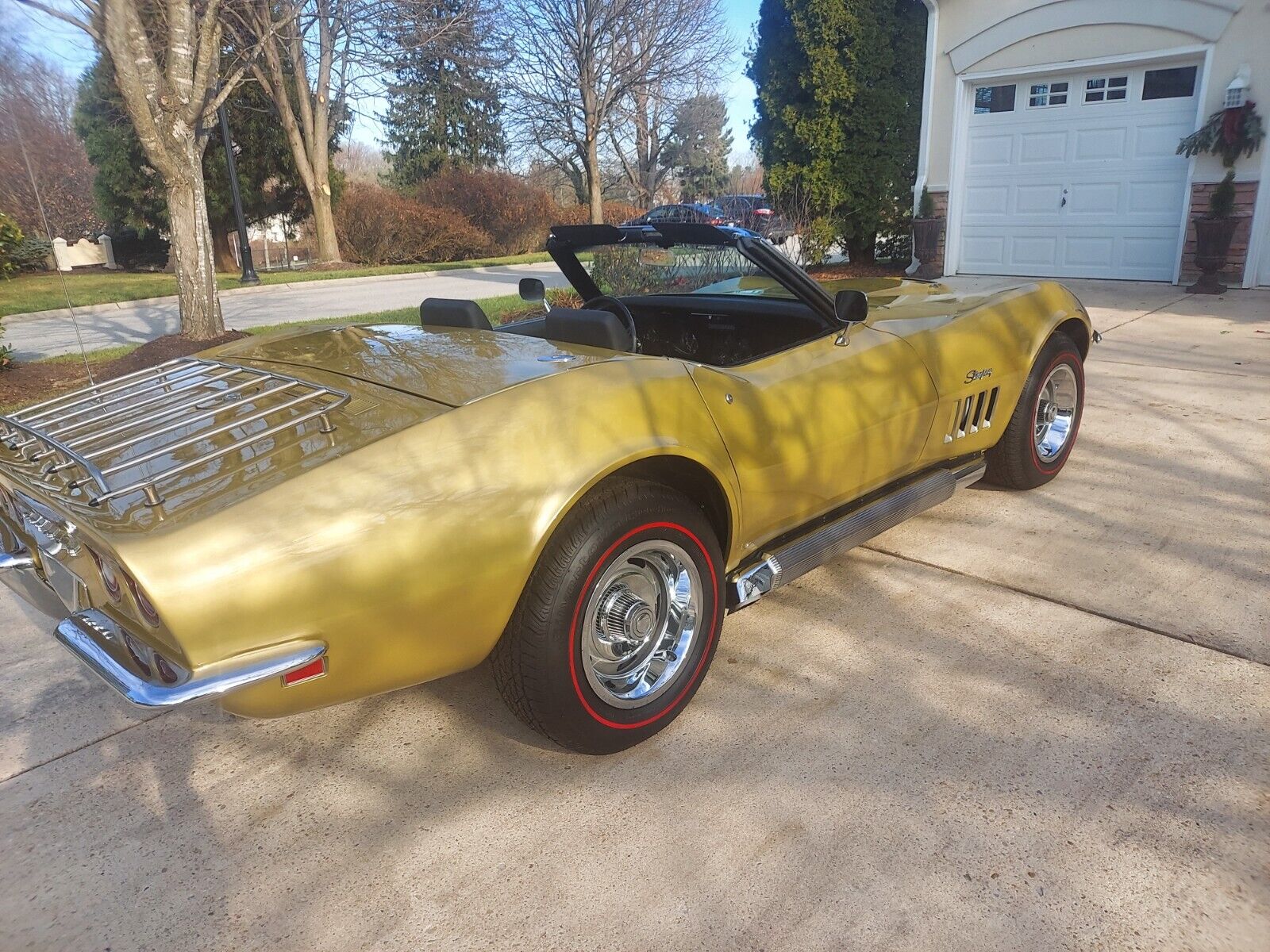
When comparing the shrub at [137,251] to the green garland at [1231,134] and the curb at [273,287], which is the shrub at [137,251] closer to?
the curb at [273,287]

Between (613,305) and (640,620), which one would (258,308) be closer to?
(613,305)

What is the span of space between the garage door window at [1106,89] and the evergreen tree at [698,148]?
79.8ft

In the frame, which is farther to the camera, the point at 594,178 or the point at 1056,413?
the point at 594,178

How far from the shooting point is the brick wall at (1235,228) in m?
9.85

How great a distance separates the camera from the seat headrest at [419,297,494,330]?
3176 millimetres

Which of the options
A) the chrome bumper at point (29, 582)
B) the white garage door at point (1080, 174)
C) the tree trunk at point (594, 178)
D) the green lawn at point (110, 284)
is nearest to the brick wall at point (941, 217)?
the white garage door at point (1080, 174)

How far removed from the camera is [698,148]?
4212 cm

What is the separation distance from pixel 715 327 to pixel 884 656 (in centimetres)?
150

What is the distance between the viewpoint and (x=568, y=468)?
2172mm

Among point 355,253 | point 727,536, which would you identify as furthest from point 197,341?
point 355,253

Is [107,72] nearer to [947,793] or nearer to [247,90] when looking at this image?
[247,90]

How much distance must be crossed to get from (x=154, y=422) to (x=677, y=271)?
6.55 feet

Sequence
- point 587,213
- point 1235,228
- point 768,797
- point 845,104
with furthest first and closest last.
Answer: point 587,213 → point 845,104 → point 1235,228 → point 768,797

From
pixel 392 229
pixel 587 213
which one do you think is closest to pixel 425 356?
pixel 392 229
